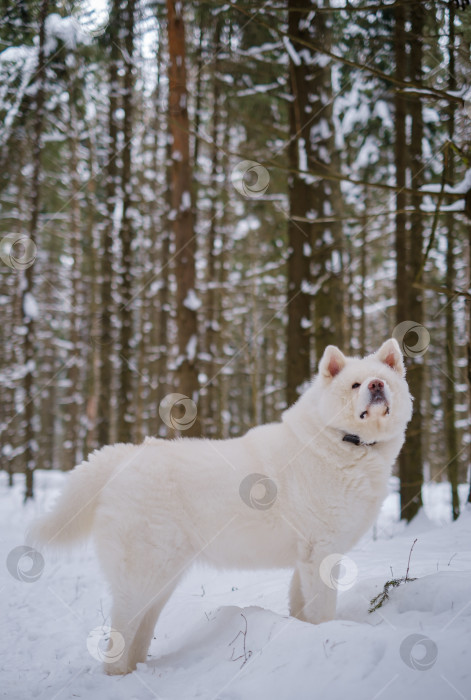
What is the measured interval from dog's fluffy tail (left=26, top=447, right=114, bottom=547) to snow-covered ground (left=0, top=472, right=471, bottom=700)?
0.28 m

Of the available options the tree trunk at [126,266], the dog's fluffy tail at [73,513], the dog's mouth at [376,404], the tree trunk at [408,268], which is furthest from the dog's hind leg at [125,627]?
the tree trunk at [126,266]

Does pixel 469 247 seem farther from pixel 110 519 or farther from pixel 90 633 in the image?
pixel 90 633

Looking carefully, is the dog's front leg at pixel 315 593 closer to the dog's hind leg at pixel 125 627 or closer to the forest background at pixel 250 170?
the dog's hind leg at pixel 125 627

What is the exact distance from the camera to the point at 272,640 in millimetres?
2957

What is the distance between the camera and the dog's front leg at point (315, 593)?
3260 millimetres

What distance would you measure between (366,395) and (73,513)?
89.7 inches

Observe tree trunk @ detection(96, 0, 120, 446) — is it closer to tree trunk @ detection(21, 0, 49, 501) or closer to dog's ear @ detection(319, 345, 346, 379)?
tree trunk @ detection(21, 0, 49, 501)

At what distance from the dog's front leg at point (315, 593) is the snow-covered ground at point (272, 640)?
204 mm

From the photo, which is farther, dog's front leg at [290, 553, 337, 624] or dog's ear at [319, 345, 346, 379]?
dog's ear at [319, 345, 346, 379]

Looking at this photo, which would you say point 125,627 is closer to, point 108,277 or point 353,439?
point 353,439

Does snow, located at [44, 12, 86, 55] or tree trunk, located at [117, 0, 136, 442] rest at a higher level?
snow, located at [44, 12, 86, 55]

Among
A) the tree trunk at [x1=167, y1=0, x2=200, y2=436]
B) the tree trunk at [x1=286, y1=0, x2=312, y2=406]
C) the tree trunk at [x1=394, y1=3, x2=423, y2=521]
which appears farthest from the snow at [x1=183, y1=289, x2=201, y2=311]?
the tree trunk at [x1=394, y1=3, x2=423, y2=521]

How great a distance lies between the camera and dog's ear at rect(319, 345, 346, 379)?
3.59m

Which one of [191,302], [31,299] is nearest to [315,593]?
[191,302]
